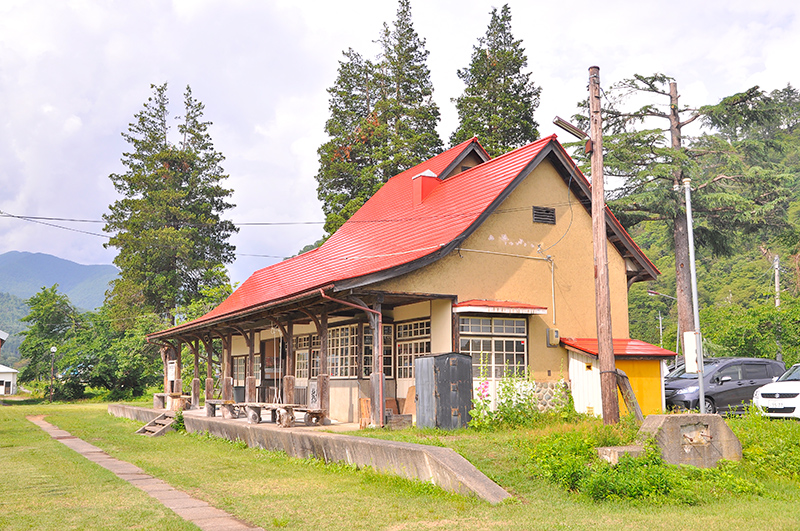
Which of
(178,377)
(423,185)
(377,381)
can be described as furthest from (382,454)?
(178,377)

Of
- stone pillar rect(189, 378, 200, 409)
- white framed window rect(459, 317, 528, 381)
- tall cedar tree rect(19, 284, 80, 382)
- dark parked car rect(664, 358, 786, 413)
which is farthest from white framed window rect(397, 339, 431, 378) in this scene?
tall cedar tree rect(19, 284, 80, 382)

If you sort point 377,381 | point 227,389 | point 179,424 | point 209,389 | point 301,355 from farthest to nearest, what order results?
point 209,389 < point 227,389 < point 301,355 < point 179,424 < point 377,381

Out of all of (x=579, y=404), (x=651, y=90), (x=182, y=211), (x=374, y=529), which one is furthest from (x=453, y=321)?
(x=182, y=211)

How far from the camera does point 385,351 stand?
1745 centimetres

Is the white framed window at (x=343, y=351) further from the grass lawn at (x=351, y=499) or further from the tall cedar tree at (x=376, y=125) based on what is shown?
the tall cedar tree at (x=376, y=125)

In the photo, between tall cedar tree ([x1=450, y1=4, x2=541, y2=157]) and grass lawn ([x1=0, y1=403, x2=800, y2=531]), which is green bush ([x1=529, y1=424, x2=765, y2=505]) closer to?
grass lawn ([x1=0, y1=403, x2=800, y2=531])

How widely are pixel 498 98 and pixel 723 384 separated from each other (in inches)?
1000

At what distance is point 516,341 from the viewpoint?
1623 centimetres

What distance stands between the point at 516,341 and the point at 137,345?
34061 millimetres

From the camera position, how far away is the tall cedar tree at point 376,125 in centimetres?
3797

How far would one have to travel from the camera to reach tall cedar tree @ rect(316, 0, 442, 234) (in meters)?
38.0

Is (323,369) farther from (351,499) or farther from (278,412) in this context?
(351,499)

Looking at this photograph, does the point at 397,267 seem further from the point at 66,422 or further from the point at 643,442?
the point at 66,422

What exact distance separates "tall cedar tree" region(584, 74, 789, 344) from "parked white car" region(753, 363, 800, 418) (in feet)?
44.7
